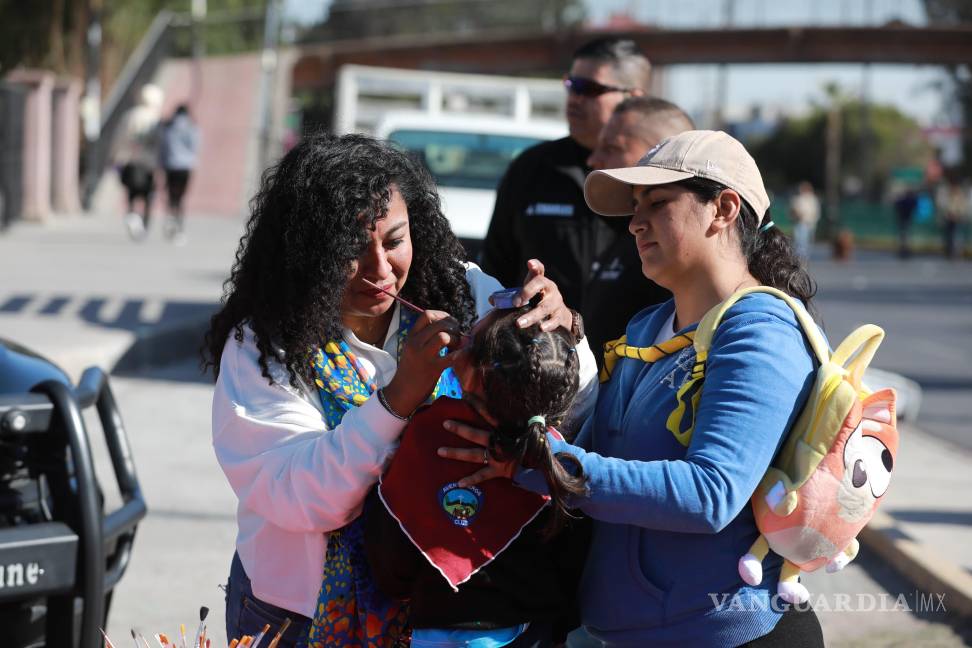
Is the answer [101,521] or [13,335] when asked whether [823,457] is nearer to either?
[101,521]

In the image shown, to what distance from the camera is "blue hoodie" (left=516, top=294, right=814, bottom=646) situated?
2219 mm

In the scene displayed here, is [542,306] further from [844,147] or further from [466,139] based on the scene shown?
[844,147]

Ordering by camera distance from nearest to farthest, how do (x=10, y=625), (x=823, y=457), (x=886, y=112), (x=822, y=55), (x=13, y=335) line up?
(x=823, y=457) < (x=10, y=625) < (x=13, y=335) < (x=822, y=55) < (x=886, y=112)

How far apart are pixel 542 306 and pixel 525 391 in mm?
169

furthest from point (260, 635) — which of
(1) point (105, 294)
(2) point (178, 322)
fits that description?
(1) point (105, 294)

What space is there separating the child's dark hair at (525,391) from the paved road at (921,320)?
8451mm

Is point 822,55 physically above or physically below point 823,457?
above

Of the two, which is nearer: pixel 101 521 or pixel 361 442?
pixel 361 442

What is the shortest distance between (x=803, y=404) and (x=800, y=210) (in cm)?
3425

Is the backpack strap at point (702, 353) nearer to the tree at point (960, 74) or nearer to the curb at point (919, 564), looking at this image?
the curb at point (919, 564)

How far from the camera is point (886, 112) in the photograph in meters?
124

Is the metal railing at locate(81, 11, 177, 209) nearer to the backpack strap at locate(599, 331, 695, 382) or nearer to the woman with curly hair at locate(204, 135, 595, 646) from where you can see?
the woman with curly hair at locate(204, 135, 595, 646)

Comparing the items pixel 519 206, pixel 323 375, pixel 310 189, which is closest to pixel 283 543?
pixel 323 375

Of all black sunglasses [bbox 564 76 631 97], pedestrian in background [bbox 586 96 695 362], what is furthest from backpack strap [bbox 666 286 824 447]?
black sunglasses [bbox 564 76 631 97]
